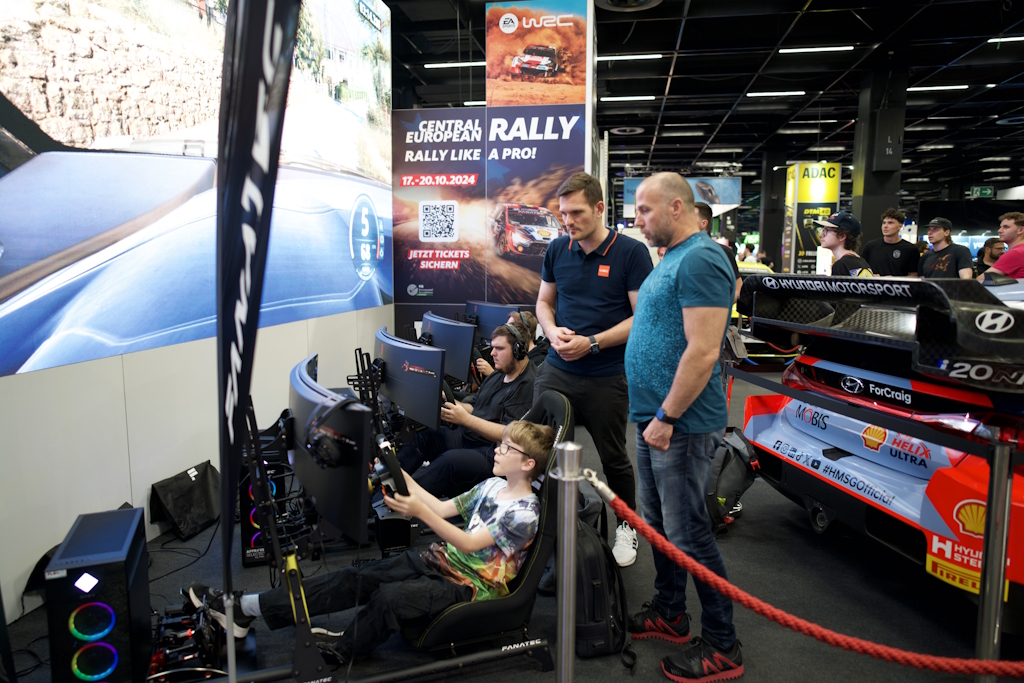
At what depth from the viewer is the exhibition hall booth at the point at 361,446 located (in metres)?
1.61

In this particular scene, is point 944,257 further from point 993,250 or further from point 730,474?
point 730,474

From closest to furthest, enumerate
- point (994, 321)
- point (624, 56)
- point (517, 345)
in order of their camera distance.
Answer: point (994, 321) → point (517, 345) → point (624, 56)

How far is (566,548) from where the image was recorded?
160cm

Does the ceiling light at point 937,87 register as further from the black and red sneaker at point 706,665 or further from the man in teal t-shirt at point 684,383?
the black and red sneaker at point 706,665

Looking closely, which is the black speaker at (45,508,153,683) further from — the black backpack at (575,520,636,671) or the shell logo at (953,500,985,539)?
the shell logo at (953,500,985,539)

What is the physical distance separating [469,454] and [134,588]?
4.80 ft

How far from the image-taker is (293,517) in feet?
5.62

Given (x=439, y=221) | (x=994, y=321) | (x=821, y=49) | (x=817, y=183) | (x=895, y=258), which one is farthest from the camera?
(x=817, y=183)

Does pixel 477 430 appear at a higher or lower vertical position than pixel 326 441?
lower

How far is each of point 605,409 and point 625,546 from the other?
771 millimetres

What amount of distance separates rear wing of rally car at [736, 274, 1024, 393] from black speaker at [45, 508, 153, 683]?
8.17 ft

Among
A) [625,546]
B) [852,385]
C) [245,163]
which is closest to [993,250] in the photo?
[852,385]

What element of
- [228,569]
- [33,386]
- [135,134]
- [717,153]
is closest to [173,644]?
[228,569]

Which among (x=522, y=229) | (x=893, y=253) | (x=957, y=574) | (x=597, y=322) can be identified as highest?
(x=522, y=229)
